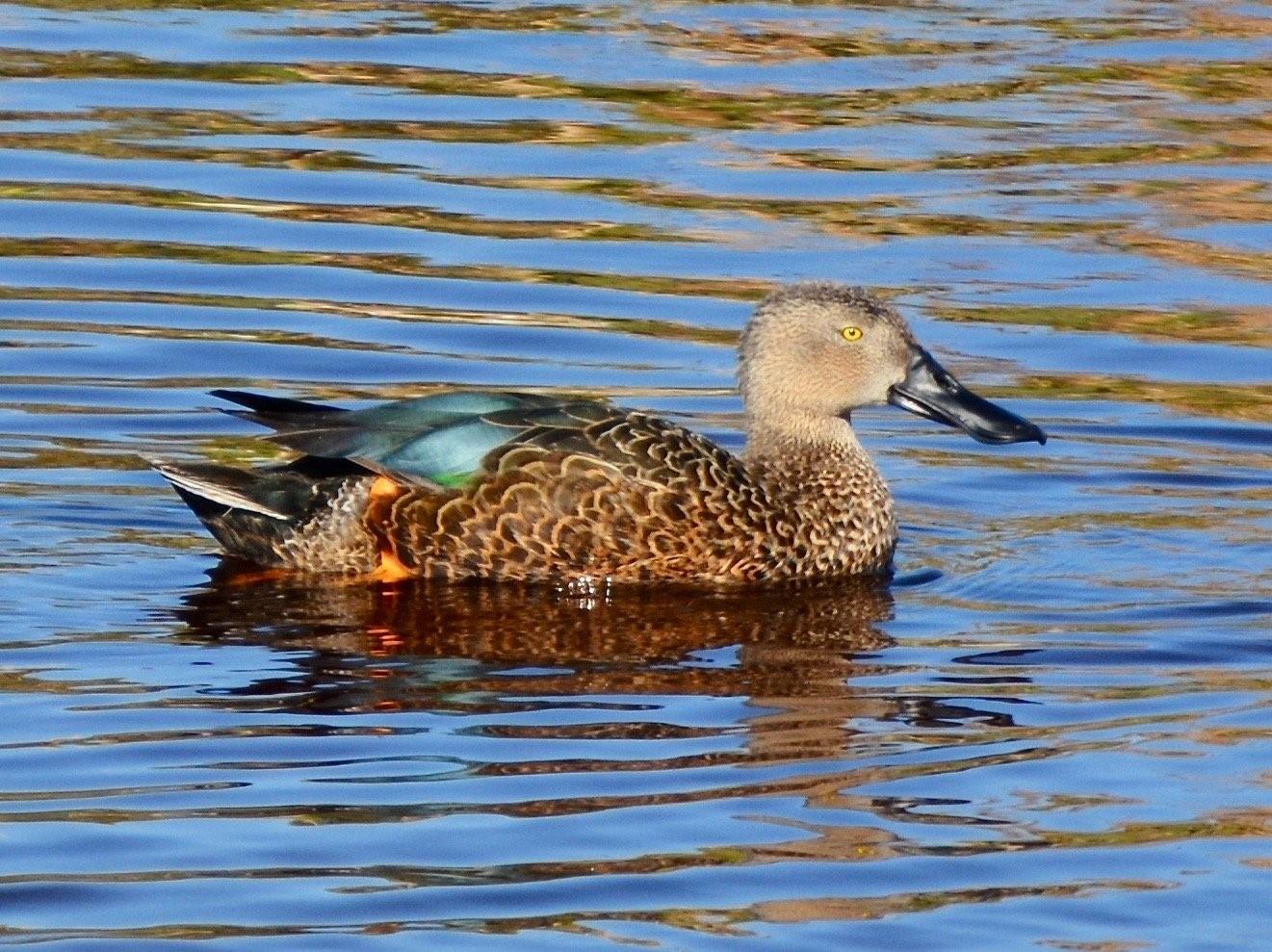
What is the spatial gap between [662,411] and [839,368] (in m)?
1.38

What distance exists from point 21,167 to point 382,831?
314 inches

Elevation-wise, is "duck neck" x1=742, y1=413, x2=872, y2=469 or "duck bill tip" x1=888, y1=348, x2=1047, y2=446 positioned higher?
"duck bill tip" x1=888, y1=348, x2=1047, y2=446

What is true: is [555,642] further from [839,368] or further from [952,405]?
[952,405]

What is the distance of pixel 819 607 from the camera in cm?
919

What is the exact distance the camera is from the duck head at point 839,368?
32.2 feet

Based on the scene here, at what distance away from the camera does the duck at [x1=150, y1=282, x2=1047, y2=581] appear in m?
9.20

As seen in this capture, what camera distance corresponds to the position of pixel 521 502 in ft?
30.2

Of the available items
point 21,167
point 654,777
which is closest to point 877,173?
point 21,167

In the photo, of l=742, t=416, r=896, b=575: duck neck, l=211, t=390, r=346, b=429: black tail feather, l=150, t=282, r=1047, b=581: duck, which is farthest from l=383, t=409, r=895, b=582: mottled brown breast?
l=211, t=390, r=346, b=429: black tail feather

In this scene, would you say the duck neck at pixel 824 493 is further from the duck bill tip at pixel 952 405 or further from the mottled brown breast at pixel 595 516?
the duck bill tip at pixel 952 405

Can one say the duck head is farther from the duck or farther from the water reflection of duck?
the water reflection of duck

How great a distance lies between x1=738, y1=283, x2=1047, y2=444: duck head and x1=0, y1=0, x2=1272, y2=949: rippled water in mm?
447

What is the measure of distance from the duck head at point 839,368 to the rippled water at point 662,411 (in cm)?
45

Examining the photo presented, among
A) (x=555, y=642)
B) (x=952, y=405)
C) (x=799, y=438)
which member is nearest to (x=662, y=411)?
(x=799, y=438)
